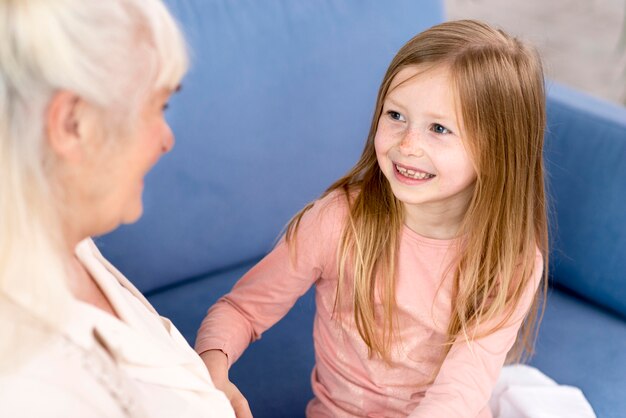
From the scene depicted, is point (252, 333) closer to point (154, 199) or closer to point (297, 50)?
point (154, 199)

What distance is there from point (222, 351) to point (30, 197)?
562 millimetres

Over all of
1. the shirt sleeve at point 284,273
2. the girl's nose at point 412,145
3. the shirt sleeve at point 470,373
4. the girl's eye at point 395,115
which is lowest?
the shirt sleeve at point 470,373

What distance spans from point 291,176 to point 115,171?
950mm

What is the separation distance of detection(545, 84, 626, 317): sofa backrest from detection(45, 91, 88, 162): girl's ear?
1167 millimetres

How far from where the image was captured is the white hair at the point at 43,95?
624 millimetres

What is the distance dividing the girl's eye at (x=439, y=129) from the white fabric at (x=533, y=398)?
1.53 feet

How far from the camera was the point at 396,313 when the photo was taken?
1.27 m

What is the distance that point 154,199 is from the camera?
4.88ft

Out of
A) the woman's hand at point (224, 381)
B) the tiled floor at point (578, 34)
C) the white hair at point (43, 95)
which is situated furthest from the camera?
the tiled floor at point (578, 34)

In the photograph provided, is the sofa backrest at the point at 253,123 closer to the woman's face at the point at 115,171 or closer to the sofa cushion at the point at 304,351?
the sofa cushion at the point at 304,351

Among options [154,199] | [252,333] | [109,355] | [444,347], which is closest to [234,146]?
[154,199]

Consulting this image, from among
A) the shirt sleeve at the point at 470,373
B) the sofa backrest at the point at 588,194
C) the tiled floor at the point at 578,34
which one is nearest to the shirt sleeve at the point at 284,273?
the shirt sleeve at the point at 470,373

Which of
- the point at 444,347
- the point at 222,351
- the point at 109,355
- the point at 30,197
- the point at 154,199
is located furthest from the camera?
the point at 154,199

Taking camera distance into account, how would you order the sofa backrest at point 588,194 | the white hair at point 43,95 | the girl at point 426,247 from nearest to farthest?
the white hair at point 43,95
the girl at point 426,247
the sofa backrest at point 588,194
